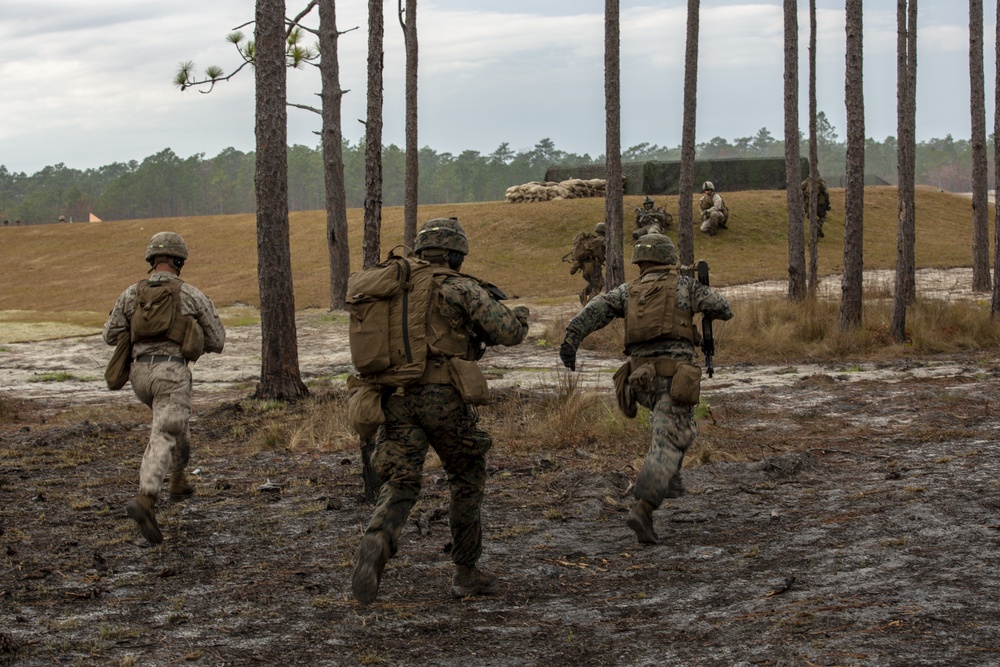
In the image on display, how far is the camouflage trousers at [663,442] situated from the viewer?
626cm

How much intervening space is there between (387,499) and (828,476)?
13.0 feet

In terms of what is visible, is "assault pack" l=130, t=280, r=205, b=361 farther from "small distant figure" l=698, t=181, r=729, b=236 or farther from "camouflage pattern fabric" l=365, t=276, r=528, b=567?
"small distant figure" l=698, t=181, r=729, b=236

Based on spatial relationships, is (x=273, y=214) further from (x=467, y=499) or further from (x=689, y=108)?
(x=689, y=108)

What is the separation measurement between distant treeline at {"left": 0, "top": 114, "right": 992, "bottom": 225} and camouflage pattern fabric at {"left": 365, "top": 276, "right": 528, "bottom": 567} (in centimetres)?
8564

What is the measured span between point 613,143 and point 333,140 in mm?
8907

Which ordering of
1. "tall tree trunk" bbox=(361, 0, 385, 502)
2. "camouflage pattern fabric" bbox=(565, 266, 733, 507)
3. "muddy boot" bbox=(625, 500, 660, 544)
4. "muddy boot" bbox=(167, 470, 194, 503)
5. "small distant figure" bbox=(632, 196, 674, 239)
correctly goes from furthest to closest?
"small distant figure" bbox=(632, 196, 674, 239), "tall tree trunk" bbox=(361, 0, 385, 502), "muddy boot" bbox=(167, 470, 194, 503), "camouflage pattern fabric" bbox=(565, 266, 733, 507), "muddy boot" bbox=(625, 500, 660, 544)

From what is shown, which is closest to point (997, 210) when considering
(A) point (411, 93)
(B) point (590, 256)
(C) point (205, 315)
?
(B) point (590, 256)

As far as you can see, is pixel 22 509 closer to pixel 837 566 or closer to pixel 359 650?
pixel 359 650

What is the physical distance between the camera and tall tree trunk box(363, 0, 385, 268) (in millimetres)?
8820

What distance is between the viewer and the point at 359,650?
185 inches

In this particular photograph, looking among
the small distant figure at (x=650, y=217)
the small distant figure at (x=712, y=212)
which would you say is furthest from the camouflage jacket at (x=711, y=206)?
the small distant figure at (x=650, y=217)

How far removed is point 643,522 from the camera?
623 centimetres

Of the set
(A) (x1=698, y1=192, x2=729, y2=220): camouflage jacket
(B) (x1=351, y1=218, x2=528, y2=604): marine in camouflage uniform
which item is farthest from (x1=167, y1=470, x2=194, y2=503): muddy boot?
(A) (x1=698, y1=192, x2=729, y2=220): camouflage jacket

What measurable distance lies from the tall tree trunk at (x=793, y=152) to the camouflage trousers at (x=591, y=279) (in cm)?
392
